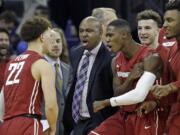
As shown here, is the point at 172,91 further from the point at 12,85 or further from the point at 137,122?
the point at 12,85

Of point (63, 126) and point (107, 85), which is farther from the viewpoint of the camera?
point (63, 126)

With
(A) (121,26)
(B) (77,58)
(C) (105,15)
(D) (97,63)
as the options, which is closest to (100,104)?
(A) (121,26)

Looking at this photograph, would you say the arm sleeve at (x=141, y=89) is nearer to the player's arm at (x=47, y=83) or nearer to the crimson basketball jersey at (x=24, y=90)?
the player's arm at (x=47, y=83)

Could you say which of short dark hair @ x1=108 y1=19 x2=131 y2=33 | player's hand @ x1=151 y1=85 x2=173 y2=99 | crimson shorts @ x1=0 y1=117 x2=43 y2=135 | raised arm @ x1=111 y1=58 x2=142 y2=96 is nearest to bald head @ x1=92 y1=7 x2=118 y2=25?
short dark hair @ x1=108 y1=19 x2=131 y2=33

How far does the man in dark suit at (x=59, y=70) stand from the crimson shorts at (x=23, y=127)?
5.38 ft

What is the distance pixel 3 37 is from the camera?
11.1 metres

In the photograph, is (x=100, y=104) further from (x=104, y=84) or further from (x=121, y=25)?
(x=121, y=25)

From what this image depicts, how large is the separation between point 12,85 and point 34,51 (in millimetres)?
440

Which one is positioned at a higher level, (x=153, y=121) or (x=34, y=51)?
(x=34, y=51)

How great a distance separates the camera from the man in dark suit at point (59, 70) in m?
10.9

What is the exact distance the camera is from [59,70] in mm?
11109

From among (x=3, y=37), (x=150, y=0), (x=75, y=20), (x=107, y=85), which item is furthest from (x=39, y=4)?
(x=107, y=85)

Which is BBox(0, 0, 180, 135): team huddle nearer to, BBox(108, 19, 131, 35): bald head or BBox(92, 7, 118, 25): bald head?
BBox(108, 19, 131, 35): bald head

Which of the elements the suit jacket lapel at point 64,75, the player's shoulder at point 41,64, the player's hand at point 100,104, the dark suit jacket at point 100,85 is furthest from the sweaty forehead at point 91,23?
the player's hand at point 100,104
